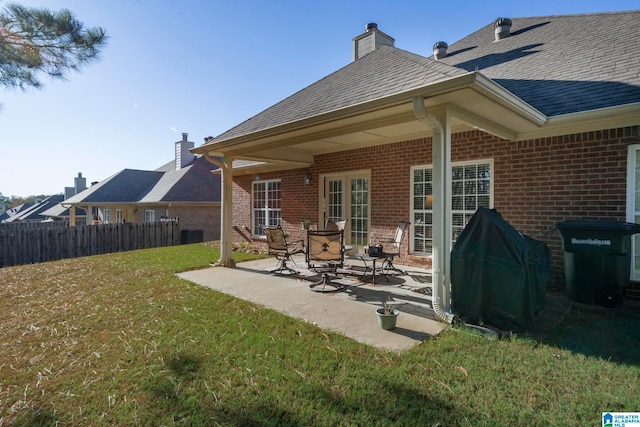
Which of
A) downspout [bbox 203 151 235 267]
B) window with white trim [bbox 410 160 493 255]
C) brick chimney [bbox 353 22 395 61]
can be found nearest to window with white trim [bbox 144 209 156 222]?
downspout [bbox 203 151 235 267]

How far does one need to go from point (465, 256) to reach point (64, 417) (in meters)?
4.24

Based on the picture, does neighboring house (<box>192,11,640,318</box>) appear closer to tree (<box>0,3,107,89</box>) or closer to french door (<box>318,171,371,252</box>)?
french door (<box>318,171,371,252</box>)

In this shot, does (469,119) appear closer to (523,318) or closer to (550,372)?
(523,318)

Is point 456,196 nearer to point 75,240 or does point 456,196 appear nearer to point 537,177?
point 537,177

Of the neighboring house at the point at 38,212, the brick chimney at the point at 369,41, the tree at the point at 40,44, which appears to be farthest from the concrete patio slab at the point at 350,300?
the neighboring house at the point at 38,212

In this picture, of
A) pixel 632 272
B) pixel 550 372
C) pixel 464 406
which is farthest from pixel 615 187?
pixel 464 406

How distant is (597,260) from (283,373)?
461 cm

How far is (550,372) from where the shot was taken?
2.92 meters

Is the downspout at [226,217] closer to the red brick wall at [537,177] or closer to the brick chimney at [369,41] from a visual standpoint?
the red brick wall at [537,177]

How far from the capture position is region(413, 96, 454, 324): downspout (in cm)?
414

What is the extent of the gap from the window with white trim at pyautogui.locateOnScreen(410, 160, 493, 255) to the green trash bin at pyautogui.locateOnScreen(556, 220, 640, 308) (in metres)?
1.74

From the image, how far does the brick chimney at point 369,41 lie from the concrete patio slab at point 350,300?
673 centimetres

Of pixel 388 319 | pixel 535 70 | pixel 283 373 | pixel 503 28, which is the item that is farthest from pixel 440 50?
pixel 283 373

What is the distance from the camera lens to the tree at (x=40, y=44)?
5156mm
